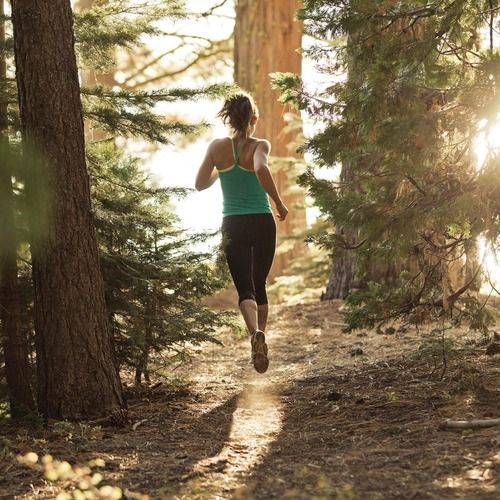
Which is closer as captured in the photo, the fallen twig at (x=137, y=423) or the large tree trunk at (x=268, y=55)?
the fallen twig at (x=137, y=423)

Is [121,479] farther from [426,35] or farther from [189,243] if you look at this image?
[426,35]

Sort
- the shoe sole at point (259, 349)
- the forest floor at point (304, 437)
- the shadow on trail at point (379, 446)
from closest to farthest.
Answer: the shadow on trail at point (379, 446) → the forest floor at point (304, 437) → the shoe sole at point (259, 349)

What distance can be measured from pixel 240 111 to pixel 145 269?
1433 mm

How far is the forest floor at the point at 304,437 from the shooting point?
11.5ft

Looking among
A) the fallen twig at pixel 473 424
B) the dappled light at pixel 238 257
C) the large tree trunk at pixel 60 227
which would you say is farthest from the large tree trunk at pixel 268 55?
the fallen twig at pixel 473 424

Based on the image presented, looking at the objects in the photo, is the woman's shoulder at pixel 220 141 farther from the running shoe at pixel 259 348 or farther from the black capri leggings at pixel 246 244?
the running shoe at pixel 259 348

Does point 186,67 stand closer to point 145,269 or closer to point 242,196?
point 242,196

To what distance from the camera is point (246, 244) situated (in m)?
5.93

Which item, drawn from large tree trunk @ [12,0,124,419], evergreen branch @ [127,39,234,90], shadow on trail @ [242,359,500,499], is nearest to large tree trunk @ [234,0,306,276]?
evergreen branch @ [127,39,234,90]

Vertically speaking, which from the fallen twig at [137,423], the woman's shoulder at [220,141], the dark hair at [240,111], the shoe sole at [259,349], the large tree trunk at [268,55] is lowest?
the fallen twig at [137,423]

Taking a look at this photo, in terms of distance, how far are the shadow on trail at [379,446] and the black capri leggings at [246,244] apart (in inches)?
37.3

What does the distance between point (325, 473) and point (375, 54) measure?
8.99ft

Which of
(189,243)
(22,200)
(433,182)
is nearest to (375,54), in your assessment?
(433,182)

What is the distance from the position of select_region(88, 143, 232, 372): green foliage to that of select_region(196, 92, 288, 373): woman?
0.75 feet
